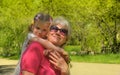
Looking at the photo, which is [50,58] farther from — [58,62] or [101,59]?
[101,59]

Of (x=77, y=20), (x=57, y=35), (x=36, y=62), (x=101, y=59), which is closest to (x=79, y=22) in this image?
(x=77, y=20)

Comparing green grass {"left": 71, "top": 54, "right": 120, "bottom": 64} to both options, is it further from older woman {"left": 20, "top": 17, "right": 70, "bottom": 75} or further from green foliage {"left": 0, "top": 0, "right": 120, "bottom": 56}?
older woman {"left": 20, "top": 17, "right": 70, "bottom": 75}

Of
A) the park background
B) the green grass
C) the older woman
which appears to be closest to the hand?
the older woman

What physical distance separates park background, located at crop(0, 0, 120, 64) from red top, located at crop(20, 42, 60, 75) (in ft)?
70.1

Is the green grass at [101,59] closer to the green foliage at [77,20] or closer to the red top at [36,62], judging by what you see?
the green foliage at [77,20]

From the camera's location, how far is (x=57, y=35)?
7.48ft

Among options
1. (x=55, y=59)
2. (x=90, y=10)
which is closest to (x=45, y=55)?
(x=55, y=59)

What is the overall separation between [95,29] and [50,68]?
23.6m

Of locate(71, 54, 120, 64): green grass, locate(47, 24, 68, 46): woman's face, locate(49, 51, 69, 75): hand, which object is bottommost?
locate(71, 54, 120, 64): green grass

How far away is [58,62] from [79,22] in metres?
22.8

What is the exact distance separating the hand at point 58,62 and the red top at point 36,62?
0.03m

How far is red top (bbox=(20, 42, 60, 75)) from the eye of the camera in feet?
6.89

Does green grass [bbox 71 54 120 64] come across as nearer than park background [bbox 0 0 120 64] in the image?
Yes

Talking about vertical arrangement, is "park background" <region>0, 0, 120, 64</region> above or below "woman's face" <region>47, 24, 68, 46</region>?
below
